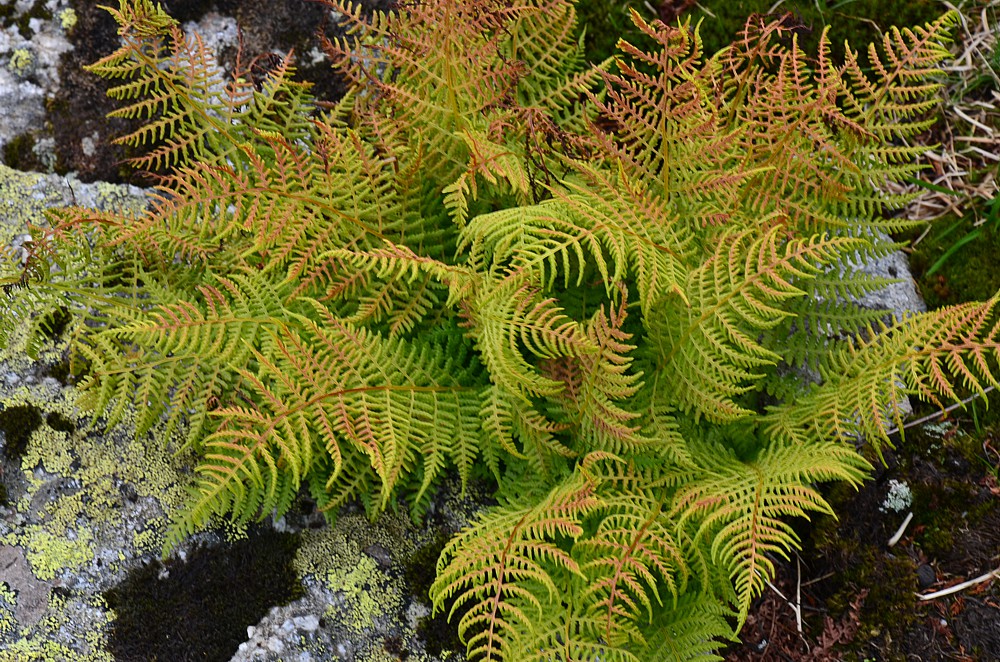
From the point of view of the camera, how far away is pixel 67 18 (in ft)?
11.1

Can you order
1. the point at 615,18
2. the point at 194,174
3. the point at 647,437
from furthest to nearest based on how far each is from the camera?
the point at 615,18 → the point at 647,437 → the point at 194,174

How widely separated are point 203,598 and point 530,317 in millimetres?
1485

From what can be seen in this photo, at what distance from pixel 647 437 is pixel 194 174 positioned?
1.60 meters

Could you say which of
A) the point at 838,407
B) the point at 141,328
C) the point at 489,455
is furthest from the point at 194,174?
the point at 838,407

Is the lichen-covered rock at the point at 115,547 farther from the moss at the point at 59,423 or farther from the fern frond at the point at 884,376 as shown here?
the fern frond at the point at 884,376

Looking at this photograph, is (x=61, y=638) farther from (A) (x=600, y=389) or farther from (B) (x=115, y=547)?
(A) (x=600, y=389)

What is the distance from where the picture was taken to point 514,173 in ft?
7.86

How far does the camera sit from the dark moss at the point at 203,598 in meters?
2.55

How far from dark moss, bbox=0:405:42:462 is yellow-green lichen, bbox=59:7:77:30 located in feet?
5.48

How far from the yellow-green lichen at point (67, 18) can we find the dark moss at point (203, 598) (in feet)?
7.56

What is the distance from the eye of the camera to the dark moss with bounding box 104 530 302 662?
2.55m

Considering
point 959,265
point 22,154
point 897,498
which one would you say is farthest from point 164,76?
point 959,265

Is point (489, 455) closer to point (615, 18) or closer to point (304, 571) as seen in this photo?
point (304, 571)

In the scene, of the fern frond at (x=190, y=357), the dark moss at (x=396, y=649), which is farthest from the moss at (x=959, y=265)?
the fern frond at (x=190, y=357)
